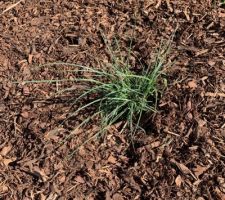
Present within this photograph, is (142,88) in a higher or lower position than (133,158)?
higher

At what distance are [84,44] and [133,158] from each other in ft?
3.43

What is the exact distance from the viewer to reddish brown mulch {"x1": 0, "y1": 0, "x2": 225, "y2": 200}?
2617 millimetres

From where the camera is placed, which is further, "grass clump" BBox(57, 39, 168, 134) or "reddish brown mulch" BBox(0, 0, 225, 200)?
"grass clump" BBox(57, 39, 168, 134)

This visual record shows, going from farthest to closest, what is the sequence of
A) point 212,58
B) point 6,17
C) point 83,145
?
1. point 6,17
2. point 212,58
3. point 83,145

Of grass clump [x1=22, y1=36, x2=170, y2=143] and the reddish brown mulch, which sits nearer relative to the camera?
the reddish brown mulch

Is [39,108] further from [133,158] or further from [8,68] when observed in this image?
[133,158]

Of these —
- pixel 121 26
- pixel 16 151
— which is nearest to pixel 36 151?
pixel 16 151

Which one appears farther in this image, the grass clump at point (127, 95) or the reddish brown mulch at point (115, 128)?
the grass clump at point (127, 95)

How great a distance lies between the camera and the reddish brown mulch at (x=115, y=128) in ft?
8.59

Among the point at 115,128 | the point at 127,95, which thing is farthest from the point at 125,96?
the point at 115,128

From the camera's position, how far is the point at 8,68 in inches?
132

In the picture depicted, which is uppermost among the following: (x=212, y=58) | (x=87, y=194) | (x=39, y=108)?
(x=212, y=58)

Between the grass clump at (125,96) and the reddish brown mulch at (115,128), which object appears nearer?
the reddish brown mulch at (115,128)

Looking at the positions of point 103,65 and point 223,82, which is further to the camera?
point 103,65
